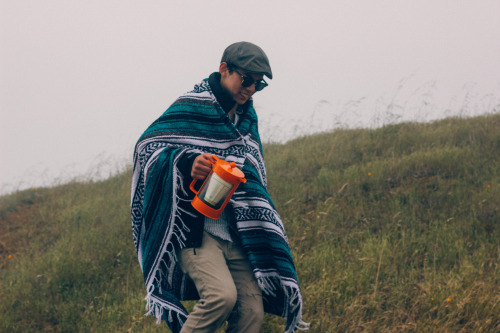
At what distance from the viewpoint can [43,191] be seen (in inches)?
299

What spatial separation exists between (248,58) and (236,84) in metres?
0.18

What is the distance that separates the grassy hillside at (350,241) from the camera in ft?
12.1

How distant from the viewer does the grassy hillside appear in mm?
3699

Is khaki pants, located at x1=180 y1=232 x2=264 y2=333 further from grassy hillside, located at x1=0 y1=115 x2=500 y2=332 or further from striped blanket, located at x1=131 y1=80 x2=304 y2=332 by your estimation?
grassy hillside, located at x1=0 y1=115 x2=500 y2=332

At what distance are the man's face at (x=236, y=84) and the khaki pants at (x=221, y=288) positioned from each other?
0.87 m

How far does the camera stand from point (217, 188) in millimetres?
2498

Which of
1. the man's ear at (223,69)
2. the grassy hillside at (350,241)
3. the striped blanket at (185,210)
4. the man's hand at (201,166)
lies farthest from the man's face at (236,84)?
the grassy hillside at (350,241)

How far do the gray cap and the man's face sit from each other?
0.05 metres

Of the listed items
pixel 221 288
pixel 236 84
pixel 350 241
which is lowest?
pixel 350 241

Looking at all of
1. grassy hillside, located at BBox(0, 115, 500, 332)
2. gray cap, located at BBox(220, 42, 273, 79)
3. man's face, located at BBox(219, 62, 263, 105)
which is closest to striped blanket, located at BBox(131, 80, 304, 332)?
man's face, located at BBox(219, 62, 263, 105)

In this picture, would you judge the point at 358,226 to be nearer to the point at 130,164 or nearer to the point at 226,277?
the point at 226,277

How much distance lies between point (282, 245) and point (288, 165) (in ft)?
11.7

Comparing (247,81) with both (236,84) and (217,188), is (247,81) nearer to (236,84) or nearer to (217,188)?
(236,84)

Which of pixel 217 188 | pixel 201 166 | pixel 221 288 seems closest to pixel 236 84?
pixel 201 166
